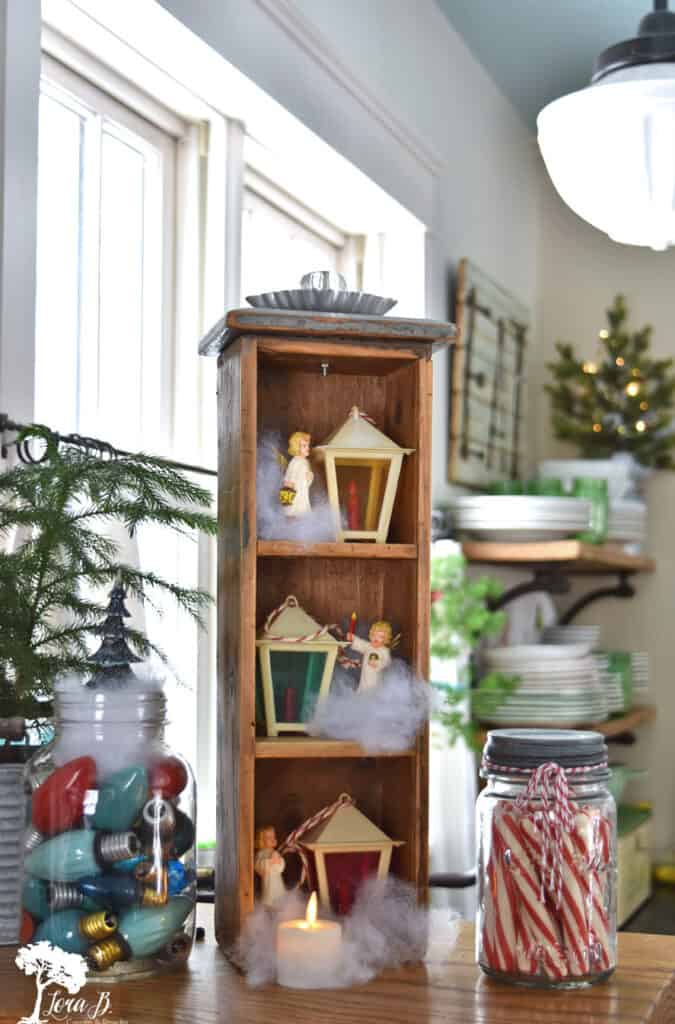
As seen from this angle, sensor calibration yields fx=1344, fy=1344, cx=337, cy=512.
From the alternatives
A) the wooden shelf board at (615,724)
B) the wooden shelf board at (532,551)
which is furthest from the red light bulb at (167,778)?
the wooden shelf board at (532,551)

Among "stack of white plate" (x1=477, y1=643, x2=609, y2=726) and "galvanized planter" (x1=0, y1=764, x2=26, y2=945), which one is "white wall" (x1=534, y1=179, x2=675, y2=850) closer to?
"stack of white plate" (x1=477, y1=643, x2=609, y2=726)

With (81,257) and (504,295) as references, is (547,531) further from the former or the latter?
(81,257)

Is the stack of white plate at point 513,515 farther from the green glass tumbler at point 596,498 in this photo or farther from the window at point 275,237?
the window at point 275,237

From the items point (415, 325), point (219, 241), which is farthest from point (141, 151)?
point (415, 325)

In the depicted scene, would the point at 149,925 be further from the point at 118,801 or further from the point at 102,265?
the point at 102,265

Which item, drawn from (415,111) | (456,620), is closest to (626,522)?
(456,620)

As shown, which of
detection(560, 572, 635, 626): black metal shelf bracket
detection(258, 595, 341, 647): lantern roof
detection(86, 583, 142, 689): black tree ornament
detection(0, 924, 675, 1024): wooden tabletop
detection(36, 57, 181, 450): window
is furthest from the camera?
detection(560, 572, 635, 626): black metal shelf bracket

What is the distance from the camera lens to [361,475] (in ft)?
3.91

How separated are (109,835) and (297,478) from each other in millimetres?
338

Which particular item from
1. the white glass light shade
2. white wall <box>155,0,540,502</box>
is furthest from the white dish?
the white glass light shade

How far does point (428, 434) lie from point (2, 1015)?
1.84 feet

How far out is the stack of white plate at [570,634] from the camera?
3.12m

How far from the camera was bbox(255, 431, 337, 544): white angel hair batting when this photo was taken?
3.66 feet

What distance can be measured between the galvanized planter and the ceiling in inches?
82.4
